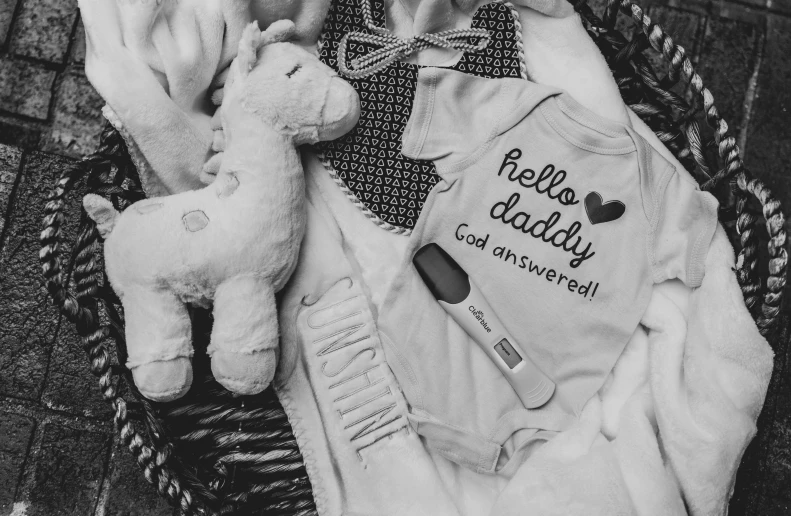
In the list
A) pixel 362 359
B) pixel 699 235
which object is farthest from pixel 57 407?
pixel 699 235

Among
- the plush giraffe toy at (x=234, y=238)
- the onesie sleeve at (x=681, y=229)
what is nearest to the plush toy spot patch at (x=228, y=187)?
the plush giraffe toy at (x=234, y=238)

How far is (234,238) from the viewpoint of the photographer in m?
0.75

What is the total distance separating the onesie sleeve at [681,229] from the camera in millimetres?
844

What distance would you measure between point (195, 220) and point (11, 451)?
0.54 metres

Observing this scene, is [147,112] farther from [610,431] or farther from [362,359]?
[610,431]

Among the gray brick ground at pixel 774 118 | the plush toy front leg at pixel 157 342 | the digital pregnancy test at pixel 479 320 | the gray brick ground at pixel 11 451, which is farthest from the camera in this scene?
the gray brick ground at pixel 774 118

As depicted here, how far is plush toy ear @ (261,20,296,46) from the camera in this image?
826mm

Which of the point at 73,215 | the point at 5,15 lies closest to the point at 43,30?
the point at 5,15

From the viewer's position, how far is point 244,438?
864 mm

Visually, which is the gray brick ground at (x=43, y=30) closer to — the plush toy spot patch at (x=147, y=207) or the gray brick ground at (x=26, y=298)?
the gray brick ground at (x=26, y=298)

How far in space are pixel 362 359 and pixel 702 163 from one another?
0.47m

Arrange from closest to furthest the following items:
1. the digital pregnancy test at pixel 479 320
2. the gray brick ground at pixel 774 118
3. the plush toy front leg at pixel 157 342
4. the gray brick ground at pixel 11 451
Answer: the plush toy front leg at pixel 157 342 → the digital pregnancy test at pixel 479 320 → the gray brick ground at pixel 11 451 → the gray brick ground at pixel 774 118

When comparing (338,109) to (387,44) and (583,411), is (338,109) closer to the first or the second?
(387,44)

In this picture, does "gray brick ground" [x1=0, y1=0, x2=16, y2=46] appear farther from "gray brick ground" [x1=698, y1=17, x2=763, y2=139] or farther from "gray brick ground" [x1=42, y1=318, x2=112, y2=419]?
"gray brick ground" [x1=698, y1=17, x2=763, y2=139]
